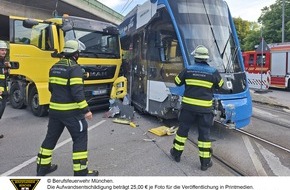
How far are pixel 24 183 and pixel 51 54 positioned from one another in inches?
202

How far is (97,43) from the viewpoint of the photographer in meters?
8.99

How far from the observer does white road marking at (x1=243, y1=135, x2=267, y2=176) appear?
14.9ft

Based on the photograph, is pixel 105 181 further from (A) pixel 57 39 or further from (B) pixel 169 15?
(A) pixel 57 39

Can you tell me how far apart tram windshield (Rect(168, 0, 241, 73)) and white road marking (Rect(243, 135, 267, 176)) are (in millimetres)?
1528

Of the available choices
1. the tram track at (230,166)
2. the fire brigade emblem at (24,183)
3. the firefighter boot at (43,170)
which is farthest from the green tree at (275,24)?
the fire brigade emblem at (24,183)

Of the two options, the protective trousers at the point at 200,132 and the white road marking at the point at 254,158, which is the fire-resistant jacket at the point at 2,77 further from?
the white road marking at the point at 254,158

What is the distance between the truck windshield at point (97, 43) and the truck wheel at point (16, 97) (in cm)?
272

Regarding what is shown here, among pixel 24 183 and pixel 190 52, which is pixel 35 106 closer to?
pixel 190 52

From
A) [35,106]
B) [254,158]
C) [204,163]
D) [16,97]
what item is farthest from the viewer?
[16,97]

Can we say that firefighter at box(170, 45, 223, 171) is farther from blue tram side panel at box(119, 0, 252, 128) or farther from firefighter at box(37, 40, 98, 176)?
firefighter at box(37, 40, 98, 176)

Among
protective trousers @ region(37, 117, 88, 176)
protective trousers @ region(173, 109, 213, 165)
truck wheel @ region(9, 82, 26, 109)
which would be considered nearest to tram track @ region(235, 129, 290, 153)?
protective trousers @ region(173, 109, 213, 165)

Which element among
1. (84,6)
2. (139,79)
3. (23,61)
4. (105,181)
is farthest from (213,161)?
(84,6)

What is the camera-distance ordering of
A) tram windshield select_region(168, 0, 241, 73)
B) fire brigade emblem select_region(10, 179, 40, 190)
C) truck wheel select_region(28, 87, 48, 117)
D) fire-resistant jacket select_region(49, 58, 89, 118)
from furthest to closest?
1. truck wheel select_region(28, 87, 48, 117)
2. tram windshield select_region(168, 0, 241, 73)
3. fire-resistant jacket select_region(49, 58, 89, 118)
4. fire brigade emblem select_region(10, 179, 40, 190)

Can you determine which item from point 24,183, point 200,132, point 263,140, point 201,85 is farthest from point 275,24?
point 24,183
